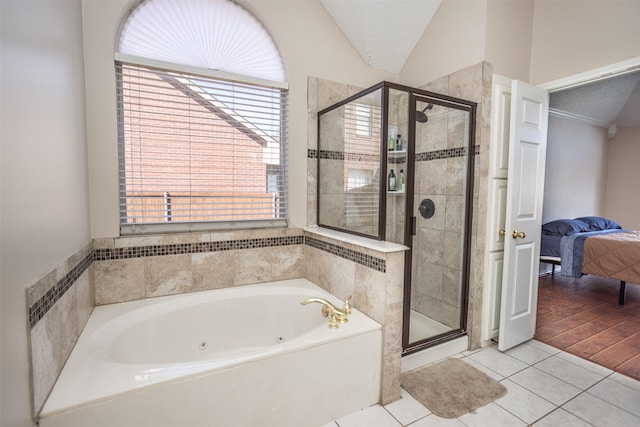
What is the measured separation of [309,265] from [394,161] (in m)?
1.09

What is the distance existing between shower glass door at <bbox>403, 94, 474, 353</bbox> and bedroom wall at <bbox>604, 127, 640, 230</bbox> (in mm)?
5002

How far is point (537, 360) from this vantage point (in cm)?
224

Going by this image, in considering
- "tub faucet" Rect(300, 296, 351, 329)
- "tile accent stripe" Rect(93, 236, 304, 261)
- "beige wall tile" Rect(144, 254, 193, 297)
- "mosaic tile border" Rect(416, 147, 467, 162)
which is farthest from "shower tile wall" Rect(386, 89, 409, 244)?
"beige wall tile" Rect(144, 254, 193, 297)

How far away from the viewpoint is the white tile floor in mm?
1635

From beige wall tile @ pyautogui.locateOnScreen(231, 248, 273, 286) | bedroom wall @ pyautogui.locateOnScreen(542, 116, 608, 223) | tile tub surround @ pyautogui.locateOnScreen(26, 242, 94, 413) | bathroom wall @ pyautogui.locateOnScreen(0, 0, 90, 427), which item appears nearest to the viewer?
bathroom wall @ pyautogui.locateOnScreen(0, 0, 90, 427)

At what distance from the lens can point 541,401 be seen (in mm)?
1794

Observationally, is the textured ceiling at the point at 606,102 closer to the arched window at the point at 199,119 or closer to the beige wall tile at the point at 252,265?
the arched window at the point at 199,119

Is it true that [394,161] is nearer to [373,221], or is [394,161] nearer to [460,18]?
[373,221]

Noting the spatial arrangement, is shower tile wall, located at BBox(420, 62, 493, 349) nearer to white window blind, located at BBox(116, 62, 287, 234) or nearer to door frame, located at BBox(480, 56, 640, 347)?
door frame, located at BBox(480, 56, 640, 347)

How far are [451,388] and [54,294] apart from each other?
7.01 feet

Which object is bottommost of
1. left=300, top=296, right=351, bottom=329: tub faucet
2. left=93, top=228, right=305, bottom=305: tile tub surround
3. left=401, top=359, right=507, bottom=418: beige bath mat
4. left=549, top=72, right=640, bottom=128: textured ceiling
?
left=401, top=359, right=507, bottom=418: beige bath mat

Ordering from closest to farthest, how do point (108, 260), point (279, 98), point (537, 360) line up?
point (108, 260) < point (537, 360) < point (279, 98)

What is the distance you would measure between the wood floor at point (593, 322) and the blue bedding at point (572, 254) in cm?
25

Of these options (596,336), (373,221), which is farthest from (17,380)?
(596,336)
